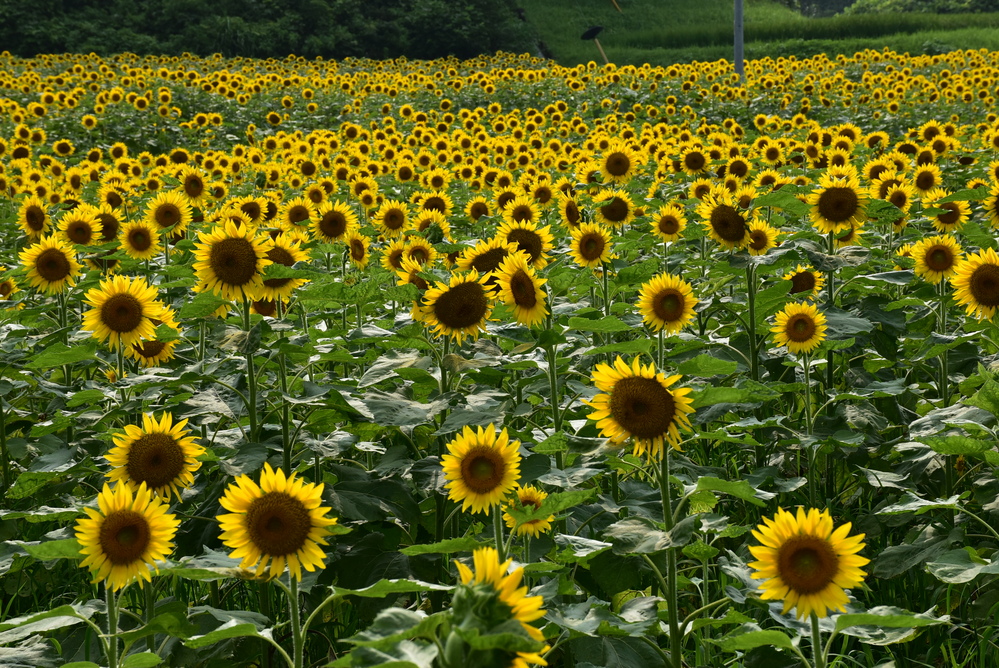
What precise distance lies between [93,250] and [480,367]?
322 cm

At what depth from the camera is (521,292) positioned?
3416mm

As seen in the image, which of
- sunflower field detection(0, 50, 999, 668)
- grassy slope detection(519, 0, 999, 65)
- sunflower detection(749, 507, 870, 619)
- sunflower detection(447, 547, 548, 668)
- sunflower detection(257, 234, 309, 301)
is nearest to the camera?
sunflower detection(447, 547, 548, 668)

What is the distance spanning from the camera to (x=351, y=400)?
3041 millimetres

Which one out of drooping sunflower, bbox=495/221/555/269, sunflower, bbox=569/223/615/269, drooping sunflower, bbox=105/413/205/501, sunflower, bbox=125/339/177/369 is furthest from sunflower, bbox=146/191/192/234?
drooping sunflower, bbox=105/413/205/501

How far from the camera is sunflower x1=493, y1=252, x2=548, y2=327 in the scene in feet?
11.2

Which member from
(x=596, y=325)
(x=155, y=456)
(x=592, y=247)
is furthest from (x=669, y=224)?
(x=155, y=456)

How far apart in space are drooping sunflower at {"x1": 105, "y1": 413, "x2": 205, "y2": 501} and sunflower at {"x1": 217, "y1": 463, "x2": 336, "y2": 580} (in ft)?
2.36

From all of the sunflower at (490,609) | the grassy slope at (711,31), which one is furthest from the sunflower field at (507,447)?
the grassy slope at (711,31)

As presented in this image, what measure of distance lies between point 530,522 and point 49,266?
3308 millimetres

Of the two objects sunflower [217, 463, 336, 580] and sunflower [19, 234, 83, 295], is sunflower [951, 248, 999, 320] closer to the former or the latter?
sunflower [217, 463, 336, 580]

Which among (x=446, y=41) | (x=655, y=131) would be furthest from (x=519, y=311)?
(x=446, y=41)

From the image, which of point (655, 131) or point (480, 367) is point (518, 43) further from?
point (480, 367)

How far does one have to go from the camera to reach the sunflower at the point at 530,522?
8.84 ft

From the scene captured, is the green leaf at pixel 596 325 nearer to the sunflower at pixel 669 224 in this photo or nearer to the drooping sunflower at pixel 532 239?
the drooping sunflower at pixel 532 239
